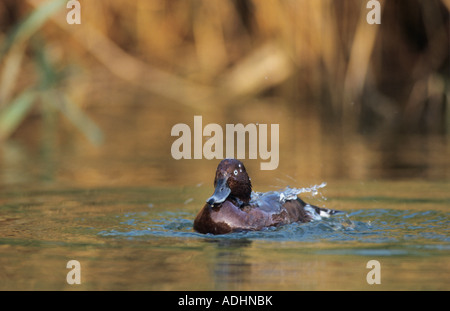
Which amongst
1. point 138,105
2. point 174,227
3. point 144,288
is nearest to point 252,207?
point 174,227

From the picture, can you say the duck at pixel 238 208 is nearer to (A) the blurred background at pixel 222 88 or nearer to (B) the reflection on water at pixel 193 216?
(B) the reflection on water at pixel 193 216

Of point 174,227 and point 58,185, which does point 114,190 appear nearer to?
point 58,185

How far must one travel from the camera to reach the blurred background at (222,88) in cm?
748

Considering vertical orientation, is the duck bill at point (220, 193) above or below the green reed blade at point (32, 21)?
below

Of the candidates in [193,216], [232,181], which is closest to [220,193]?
[232,181]

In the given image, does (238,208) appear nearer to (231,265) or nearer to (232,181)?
(232,181)

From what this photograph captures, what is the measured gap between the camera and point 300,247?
4.24 meters

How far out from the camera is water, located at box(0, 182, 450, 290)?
141 inches

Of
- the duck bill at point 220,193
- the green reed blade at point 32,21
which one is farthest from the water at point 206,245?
the green reed blade at point 32,21

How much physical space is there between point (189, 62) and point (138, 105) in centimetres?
113

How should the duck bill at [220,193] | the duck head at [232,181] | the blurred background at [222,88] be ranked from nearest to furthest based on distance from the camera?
the duck bill at [220,193] < the duck head at [232,181] < the blurred background at [222,88]

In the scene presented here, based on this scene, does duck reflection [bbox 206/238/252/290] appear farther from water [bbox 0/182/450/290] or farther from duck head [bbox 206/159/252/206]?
duck head [bbox 206/159/252/206]

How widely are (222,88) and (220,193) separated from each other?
293 inches

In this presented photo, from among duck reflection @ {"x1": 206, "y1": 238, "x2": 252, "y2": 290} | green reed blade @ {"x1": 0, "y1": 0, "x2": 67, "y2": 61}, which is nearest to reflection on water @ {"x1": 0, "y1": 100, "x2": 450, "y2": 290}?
duck reflection @ {"x1": 206, "y1": 238, "x2": 252, "y2": 290}
